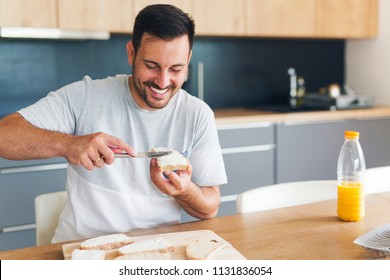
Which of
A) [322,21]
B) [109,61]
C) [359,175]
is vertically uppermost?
[322,21]

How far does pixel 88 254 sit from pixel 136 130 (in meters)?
0.56

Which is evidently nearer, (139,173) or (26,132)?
(26,132)

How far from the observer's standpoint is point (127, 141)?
1551 millimetres

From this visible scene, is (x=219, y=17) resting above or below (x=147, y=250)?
above

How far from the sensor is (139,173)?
1.52 metres

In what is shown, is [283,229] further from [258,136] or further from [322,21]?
[322,21]

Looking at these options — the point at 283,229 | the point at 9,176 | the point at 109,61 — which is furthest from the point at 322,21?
the point at 283,229

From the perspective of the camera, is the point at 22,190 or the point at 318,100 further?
the point at 318,100

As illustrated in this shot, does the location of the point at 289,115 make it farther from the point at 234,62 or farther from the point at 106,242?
the point at 106,242

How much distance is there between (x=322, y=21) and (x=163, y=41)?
2.48m

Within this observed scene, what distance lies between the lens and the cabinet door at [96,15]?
2.82 meters

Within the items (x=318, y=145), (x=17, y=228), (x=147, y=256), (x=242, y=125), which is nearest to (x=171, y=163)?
(x=147, y=256)

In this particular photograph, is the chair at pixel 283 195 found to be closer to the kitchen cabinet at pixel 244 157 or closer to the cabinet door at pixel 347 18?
the kitchen cabinet at pixel 244 157
